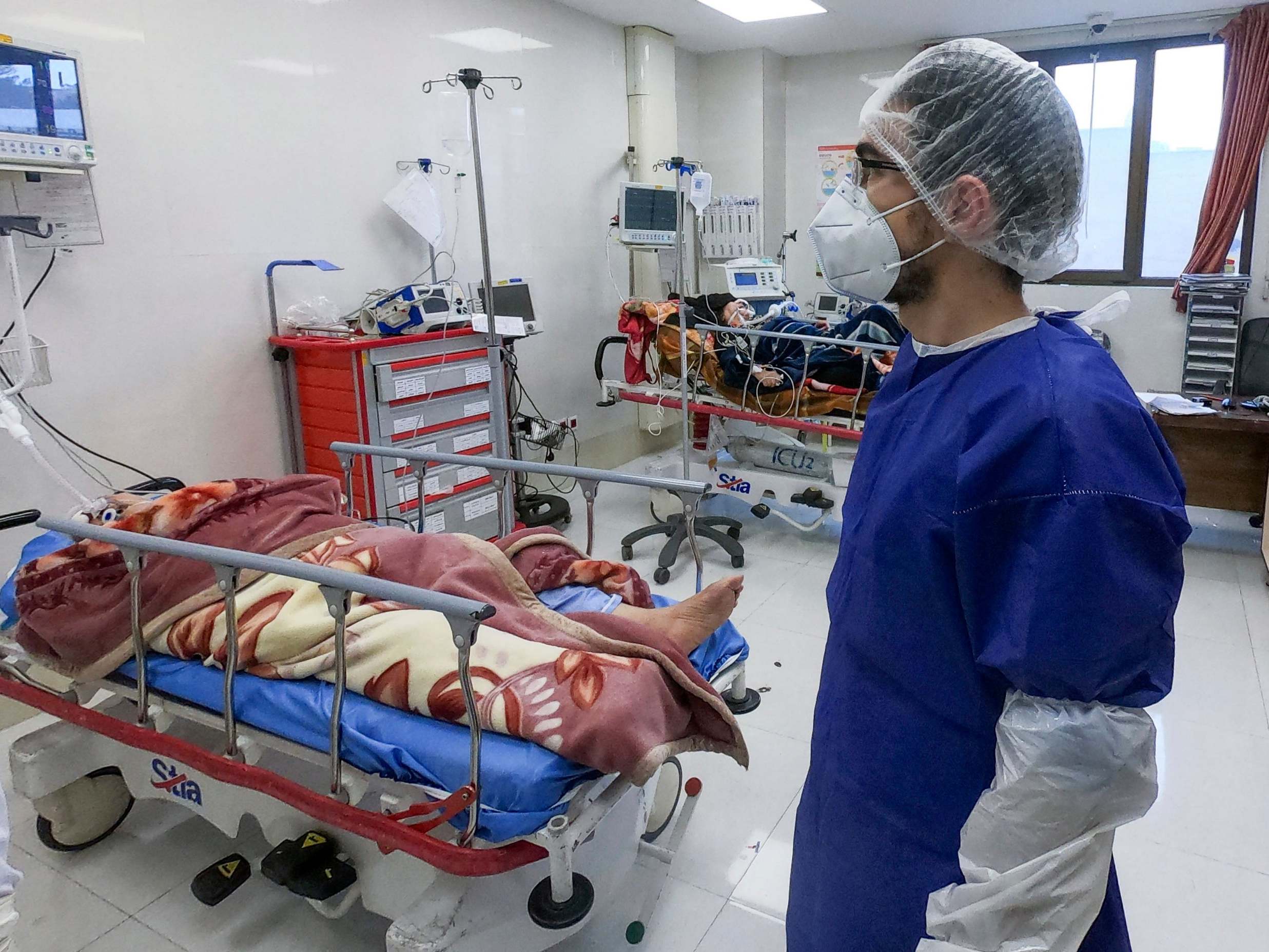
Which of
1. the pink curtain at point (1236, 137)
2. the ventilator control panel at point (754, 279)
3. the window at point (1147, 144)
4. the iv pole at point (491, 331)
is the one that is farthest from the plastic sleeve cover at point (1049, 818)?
the pink curtain at point (1236, 137)

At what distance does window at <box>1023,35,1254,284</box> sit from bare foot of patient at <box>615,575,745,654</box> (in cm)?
433

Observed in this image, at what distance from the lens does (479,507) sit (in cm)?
357

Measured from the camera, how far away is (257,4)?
312cm

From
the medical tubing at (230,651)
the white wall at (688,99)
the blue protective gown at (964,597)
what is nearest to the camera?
the blue protective gown at (964,597)

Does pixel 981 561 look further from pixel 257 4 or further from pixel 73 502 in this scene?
pixel 257 4

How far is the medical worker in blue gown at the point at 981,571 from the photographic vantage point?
855mm

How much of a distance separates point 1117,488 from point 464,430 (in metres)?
2.95

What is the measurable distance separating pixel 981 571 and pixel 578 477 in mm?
1248

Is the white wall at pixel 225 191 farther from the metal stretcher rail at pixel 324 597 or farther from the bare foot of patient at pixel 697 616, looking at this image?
the bare foot of patient at pixel 697 616

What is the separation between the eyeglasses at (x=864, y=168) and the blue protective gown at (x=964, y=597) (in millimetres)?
234

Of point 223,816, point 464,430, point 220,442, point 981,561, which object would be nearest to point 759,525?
point 464,430

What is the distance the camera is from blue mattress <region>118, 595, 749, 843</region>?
138cm

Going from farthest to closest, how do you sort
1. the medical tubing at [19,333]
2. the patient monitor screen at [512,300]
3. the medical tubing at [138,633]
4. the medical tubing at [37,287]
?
the patient monitor screen at [512,300] < the medical tubing at [37,287] < the medical tubing at [19,333] < the medical tubing at [138,633]

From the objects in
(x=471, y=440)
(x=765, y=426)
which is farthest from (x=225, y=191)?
(x=765, y=426)
